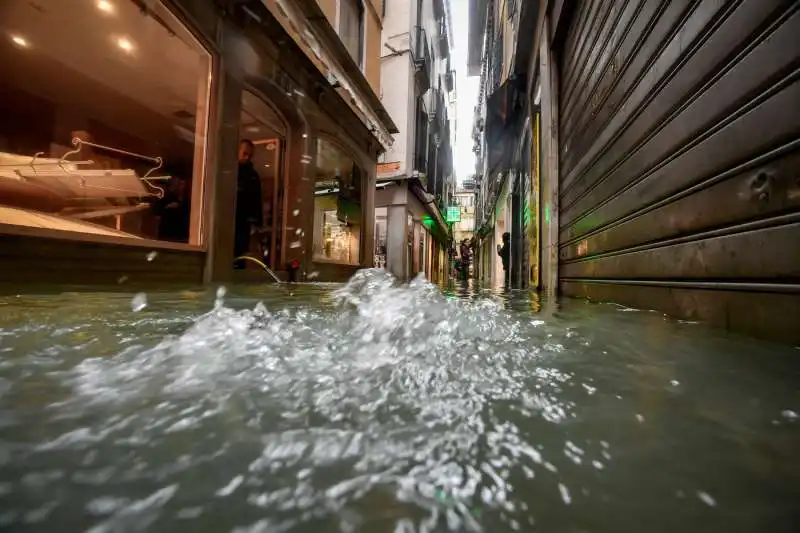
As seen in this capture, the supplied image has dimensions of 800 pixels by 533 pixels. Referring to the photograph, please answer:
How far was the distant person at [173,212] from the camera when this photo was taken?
22.5 ft

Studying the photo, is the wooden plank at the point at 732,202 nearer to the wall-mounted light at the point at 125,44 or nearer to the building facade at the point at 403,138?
the wall-mounted light at the point at 125,44

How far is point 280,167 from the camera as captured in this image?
7.45 meters

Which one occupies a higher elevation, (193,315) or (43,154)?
(43,154)

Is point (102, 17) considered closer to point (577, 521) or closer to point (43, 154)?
point (43, 154)

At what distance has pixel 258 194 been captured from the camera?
6.47 meters

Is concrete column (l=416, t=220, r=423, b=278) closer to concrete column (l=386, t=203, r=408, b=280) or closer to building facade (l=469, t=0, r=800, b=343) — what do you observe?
concrete column (l=386, t=203, r=408, b=280)

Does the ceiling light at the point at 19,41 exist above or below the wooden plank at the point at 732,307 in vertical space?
above

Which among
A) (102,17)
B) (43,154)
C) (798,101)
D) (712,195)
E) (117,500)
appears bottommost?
(117,500)

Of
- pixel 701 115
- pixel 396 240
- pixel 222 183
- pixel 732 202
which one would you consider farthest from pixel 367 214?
pixel 732 202

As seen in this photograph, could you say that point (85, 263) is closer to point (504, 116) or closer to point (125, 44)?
point (125, 44)

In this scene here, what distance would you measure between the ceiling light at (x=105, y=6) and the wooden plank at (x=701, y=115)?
270 inches

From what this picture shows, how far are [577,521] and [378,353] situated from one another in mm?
950

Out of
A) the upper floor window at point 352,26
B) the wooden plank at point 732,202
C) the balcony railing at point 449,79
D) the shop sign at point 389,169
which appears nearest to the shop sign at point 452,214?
the balcony railing at point 449,79

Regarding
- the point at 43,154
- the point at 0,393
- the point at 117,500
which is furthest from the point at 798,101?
the point at 43,154
